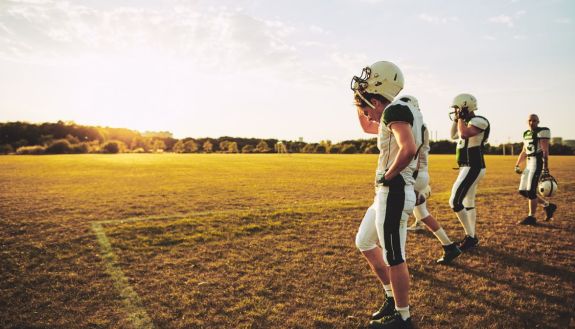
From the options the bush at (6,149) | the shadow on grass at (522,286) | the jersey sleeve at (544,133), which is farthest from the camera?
the bush at (6,149)

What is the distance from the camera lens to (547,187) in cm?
868

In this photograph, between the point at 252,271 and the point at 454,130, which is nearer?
the point at 252,271

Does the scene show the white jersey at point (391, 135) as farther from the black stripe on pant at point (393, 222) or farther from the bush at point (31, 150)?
the bush at point (31, 150)

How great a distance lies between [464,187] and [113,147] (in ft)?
241

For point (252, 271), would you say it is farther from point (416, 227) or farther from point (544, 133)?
point (544, 133)

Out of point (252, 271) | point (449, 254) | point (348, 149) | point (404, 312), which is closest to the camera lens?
point (404, 312)

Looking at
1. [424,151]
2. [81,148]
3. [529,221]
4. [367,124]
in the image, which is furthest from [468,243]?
[81,148]

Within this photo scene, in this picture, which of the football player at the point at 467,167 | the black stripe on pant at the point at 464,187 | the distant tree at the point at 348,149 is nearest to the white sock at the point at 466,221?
the football player at the point at 467,167

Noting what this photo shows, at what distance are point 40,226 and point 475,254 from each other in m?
9.32

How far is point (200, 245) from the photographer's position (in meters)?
6.89

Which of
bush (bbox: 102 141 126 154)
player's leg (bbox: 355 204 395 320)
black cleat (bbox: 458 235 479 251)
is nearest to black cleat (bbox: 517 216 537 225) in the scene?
black cleat (bbox: 458 235 479 251)

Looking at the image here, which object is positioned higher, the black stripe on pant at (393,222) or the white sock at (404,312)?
the black stripe on pant at (393,222)

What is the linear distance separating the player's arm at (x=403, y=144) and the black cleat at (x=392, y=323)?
1580 millimetres

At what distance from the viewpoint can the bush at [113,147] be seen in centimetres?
6835
